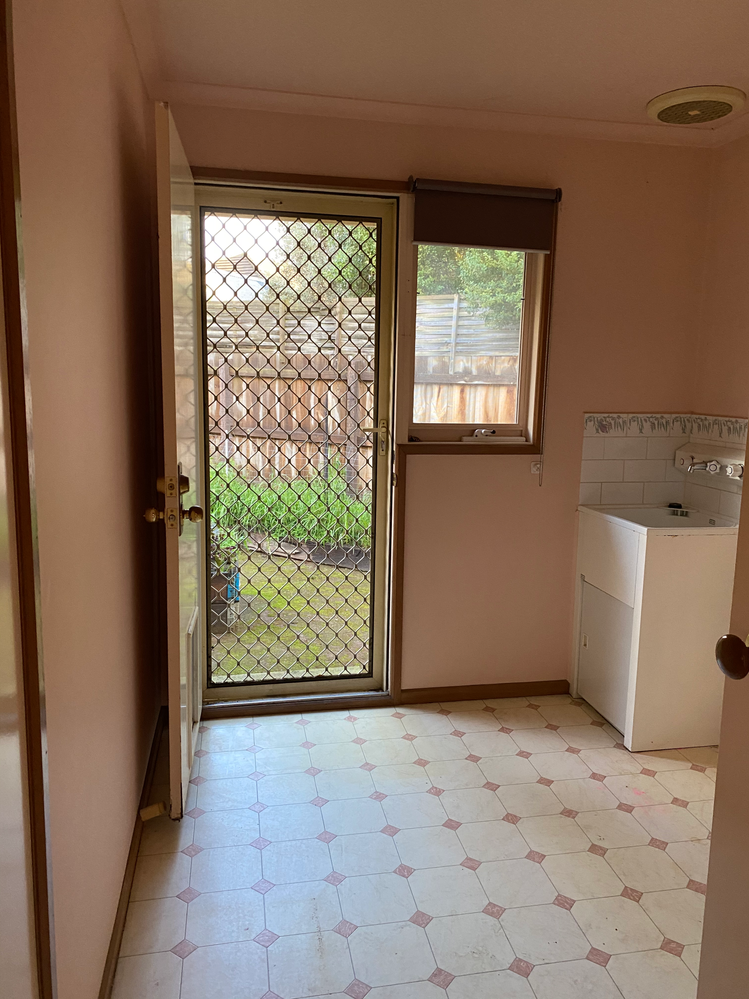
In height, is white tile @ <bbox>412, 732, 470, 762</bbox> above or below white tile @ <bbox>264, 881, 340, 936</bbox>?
above

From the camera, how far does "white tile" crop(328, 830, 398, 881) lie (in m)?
2.18

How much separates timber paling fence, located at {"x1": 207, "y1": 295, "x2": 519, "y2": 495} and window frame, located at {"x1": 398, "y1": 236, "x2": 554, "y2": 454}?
0.15ft

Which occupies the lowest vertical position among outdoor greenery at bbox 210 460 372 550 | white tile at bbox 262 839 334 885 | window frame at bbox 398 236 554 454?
white tile at bbox 262 839 334 885

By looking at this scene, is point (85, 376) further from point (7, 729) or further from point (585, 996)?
point (585, 996)

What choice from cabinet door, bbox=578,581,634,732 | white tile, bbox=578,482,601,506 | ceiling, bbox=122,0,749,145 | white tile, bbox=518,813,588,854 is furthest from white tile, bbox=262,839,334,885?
ceiling, bbox=122,0,749,145

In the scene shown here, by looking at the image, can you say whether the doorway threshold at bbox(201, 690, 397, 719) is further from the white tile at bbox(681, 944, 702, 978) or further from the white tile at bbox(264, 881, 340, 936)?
the white tile at bbox(681, 944, 702, 978)

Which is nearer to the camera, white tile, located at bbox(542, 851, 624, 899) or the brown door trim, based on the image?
the brown door trim

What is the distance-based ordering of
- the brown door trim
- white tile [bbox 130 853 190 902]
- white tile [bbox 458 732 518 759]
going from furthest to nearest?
1. white tile [bbox 458 732 518 759]
2. white tile [bbox 130 853 190 902]
3. the brown door trim

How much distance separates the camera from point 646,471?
3365 millimetres

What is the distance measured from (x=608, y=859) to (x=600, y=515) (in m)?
1.40

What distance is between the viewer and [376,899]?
2053 mm

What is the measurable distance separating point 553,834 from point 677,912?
0.43 meters

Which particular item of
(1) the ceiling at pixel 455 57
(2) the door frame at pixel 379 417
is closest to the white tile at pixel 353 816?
(2) the door frame at pixel 379 417

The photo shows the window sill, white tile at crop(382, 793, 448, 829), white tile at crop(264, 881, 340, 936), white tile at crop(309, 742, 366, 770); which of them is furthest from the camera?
the window sill
